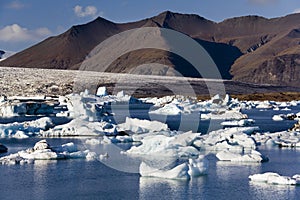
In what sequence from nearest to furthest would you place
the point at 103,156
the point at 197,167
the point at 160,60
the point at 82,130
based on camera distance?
the point at 197,167, the point at 103,156, the point at 82,130, the point at 160,60

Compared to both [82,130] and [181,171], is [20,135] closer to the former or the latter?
[82,130]

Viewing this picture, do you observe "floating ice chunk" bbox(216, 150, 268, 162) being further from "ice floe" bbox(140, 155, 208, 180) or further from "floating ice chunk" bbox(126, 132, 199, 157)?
"ice floe" bbox(140, 155, 208, 180)

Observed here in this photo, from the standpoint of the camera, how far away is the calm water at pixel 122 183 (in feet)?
38.0

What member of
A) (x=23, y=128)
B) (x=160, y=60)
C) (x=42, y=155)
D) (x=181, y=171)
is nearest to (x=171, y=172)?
(x=181, y=171)

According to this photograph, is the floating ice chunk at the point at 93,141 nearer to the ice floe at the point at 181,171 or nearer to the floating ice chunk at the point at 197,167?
the ice floe at the point at 181,171

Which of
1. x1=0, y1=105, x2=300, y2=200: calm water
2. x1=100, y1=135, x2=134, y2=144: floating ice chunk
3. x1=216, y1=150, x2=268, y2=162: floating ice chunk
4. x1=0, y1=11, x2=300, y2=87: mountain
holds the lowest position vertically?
x1=0, y1=105, x2=300, y2=200: calm water

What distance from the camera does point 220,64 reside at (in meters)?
183

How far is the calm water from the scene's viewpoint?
38.0ft

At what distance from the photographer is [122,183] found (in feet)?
42.1

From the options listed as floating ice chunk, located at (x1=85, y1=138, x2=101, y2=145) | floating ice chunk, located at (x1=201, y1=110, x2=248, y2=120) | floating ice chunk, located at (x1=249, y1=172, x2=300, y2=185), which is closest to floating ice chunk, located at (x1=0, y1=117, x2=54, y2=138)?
floating ice chunk, located at (x1=85, y1=138, x2=101, y2=145)

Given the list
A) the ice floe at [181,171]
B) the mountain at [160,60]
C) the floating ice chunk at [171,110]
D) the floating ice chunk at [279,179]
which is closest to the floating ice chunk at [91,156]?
the ice floe at [181,171]

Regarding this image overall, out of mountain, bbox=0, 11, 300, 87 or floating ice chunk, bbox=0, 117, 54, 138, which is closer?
floating ice chunk, bbox=0, 117, 54, 138

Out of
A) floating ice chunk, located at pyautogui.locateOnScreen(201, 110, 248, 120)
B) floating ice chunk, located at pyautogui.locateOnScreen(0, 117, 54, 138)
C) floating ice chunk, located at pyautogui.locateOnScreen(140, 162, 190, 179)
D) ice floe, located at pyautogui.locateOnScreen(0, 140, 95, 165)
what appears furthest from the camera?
floating ice chunk, located at pyautogui.locateOnScreen(201, 110, 248, 120)

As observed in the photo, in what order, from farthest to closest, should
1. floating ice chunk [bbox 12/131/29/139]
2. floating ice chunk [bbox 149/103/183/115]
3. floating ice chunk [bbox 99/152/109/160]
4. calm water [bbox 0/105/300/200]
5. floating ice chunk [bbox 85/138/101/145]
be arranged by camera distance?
floating ice chunk [bbox 149/103/183/115] < floating ice chunk [bbox 12/131/29/139] < floating ice chunk [bbox 85/138/101/145] < floating ice chunk [bbox 99/152/109/160] < calm water [bbox 0/105/300/200]
